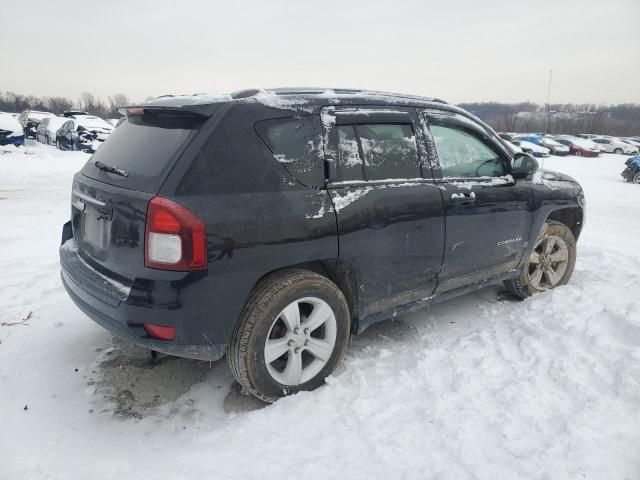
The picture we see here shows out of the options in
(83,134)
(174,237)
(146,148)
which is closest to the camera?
(174,237)

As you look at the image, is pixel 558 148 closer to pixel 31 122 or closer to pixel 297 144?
pixel 31 122

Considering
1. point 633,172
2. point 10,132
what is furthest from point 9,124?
point 633,172

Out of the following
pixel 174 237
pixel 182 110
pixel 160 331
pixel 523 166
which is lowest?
pixel 160 331

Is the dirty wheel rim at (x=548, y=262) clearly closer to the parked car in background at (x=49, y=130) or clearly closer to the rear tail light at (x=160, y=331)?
the rear tail light at (x=160, y=331)

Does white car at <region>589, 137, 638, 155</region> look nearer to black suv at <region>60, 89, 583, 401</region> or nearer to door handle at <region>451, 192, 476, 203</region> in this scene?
door handle at <region>451, 192, 476, 203</region>

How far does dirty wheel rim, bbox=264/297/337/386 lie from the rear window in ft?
3.49

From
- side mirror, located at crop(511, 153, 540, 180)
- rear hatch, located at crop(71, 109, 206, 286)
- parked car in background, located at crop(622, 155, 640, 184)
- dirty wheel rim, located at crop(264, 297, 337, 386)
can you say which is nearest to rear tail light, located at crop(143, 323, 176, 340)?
rear hatch, located at crop(71, 109, 206, 286)

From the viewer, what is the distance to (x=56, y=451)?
2.38 metres

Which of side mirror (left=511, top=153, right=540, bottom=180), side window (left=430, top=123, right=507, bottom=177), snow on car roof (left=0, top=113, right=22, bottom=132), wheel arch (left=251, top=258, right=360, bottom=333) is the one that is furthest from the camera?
snow on car roof (left=0, top=113, right=22, bottom=132)

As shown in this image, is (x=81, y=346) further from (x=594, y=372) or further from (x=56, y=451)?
(x=594, y=372)

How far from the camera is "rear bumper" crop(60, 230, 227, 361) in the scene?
240 centimetres

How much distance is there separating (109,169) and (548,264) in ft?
13.1

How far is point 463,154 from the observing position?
12.1 ft

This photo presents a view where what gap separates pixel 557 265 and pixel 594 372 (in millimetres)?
1845
